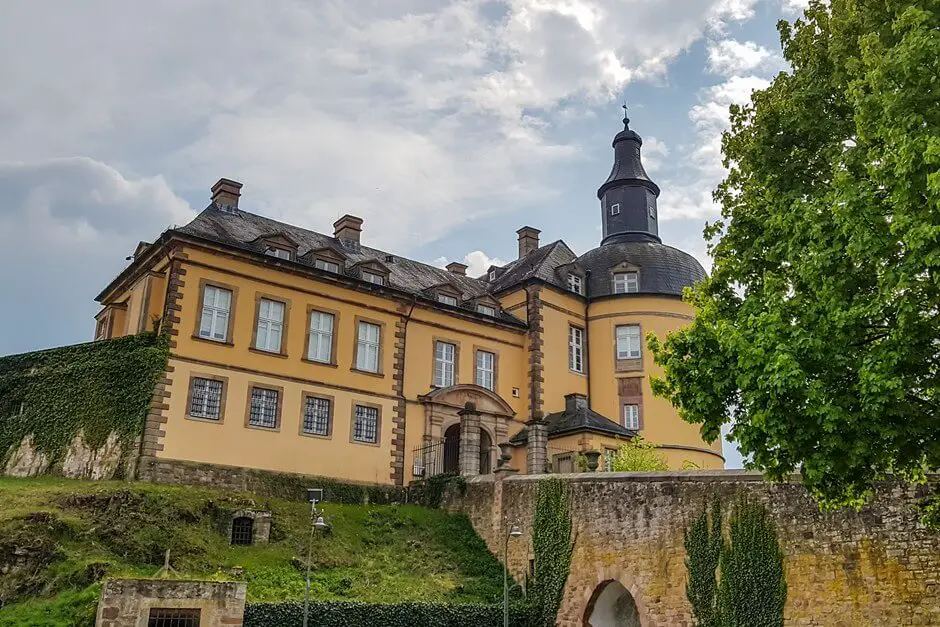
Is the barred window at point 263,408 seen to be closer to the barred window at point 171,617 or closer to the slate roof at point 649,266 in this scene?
the barred window at point 171,617

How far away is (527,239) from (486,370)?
9525 millimetres

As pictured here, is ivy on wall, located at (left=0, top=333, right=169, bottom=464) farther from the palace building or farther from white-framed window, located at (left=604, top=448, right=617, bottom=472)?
white-framed window, located at (left=604, top=448, right=617, bottom=472)

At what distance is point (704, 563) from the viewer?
1964 cm

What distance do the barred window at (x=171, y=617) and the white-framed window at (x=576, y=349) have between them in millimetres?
20862

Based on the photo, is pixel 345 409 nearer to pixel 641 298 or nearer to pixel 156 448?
pixel 156 448

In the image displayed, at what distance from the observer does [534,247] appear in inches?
1599

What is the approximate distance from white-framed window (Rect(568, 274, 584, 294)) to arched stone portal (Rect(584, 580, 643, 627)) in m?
15.4

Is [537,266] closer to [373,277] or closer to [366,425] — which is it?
[373,277]

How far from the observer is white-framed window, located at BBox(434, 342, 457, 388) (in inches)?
1241

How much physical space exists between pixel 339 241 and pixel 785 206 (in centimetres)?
2330

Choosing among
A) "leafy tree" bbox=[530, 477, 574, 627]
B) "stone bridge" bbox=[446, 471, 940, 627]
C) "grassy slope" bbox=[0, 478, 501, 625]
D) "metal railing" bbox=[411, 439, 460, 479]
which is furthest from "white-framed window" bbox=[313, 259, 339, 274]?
"leafy tree" bbox=[530, 477, 574, 627]

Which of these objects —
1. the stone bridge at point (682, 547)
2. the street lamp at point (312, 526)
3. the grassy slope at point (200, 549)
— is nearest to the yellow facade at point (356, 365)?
the street lamp at point (312, 526)

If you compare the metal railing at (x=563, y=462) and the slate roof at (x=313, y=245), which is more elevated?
the slate roof at (x=313, y=245)

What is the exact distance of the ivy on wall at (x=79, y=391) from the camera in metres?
25.1
